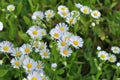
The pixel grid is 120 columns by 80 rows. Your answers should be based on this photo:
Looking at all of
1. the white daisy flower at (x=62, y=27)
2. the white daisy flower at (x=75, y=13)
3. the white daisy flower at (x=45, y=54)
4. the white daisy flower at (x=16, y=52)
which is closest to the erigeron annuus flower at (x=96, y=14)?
the white daisy flower at (x=75, y=13)

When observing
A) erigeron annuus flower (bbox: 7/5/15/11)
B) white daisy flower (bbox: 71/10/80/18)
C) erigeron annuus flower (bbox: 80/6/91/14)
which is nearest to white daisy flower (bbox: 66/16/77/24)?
white daisy flower (bbox: 71/10/80/18)

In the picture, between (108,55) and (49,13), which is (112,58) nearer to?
(108,55)

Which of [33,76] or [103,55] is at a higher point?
[103,55]

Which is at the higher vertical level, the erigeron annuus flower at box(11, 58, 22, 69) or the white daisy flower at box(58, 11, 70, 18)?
the white daisy flower at box(58, 11, 70, 18)

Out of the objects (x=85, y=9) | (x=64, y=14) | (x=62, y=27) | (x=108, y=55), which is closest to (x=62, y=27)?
(x=62, y=27)

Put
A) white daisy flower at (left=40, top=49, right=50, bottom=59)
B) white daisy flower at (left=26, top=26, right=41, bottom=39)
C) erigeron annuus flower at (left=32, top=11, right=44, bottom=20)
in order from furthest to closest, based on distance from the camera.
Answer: erigeron annuus flower at (left=32, top=11, right=44, bottom=20) → white daisy flower at (left=26, top=26, right=41, bottom=39) → white daisy flower at (left=40, top=49, right=50, bottom=59)

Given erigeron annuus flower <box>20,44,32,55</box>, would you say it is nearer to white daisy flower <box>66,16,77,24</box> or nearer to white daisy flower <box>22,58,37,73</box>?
white daisy flower <box>22,58,37,73</box>

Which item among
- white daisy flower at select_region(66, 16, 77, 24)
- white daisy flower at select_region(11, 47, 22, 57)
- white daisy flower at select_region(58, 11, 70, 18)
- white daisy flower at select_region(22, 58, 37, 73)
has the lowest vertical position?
white daisy flower at select_region(22, 58, 37, 73)
